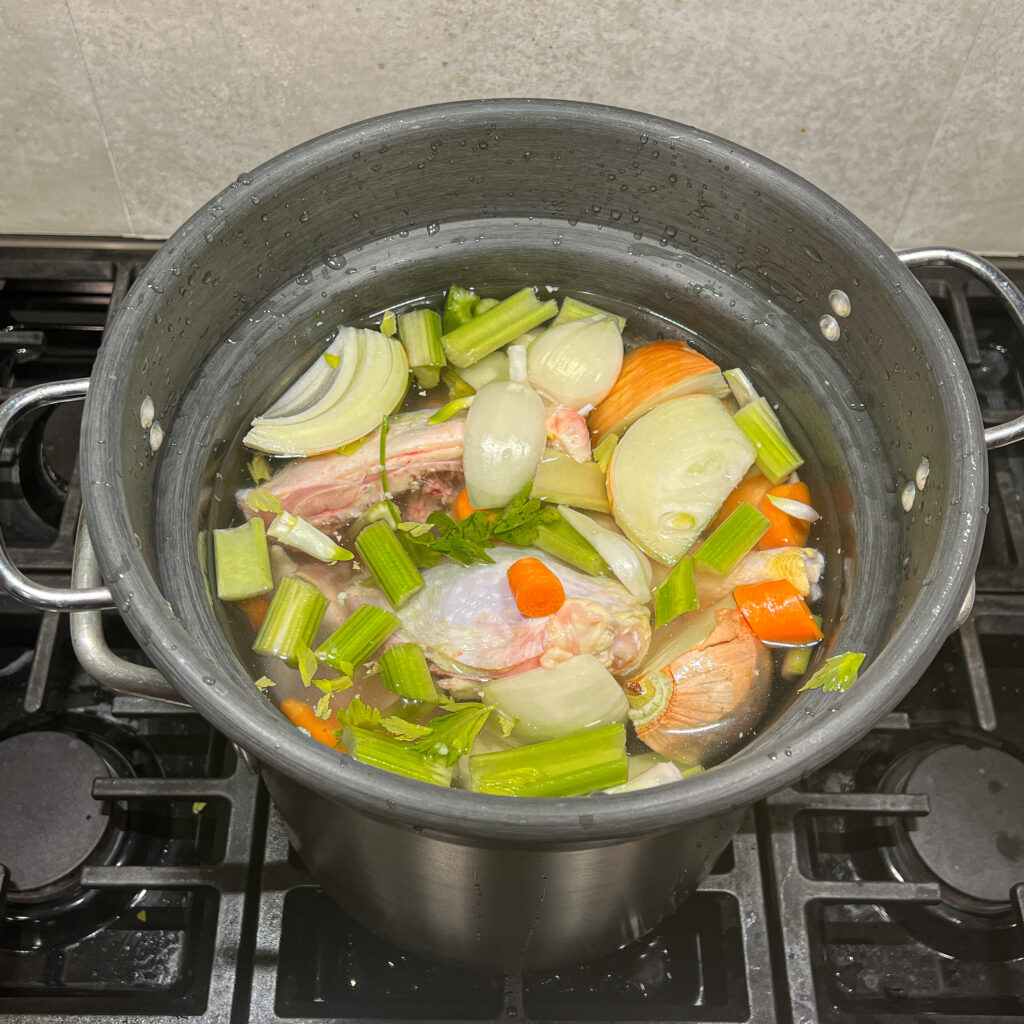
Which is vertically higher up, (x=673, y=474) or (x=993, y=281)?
(x=993, y=281)

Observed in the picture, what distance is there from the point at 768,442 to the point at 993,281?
318 mm

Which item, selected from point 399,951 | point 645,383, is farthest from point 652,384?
point 399,951

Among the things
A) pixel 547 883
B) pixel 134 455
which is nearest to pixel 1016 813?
pixel 547 883

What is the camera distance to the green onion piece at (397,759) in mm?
1019

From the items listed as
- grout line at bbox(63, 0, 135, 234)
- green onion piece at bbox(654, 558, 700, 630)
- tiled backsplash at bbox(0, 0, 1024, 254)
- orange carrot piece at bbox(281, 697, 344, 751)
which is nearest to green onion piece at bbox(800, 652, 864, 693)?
green onion piece at bbox(654, 558, 700, 630)

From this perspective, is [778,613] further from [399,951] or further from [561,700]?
[399,951]

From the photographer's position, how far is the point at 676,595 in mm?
1194

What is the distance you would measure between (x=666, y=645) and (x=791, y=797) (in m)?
0.28

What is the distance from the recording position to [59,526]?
1495mm

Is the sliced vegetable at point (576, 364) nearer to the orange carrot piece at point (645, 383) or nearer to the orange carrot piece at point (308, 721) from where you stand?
the orange carrot piece at point (645, 383)

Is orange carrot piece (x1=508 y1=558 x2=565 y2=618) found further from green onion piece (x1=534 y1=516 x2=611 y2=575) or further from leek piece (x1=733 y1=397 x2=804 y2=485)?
leek piece (x1=733 y1=397 x2=804 y2=485)

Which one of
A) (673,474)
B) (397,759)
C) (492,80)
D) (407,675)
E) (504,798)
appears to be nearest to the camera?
(504,798)

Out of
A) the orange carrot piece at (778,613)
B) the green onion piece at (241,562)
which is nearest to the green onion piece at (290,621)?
the green onion piece at (241,562)

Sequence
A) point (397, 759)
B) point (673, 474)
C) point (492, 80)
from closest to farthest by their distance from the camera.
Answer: point (397, 759) < point (673, 474) < point (492, 80)
